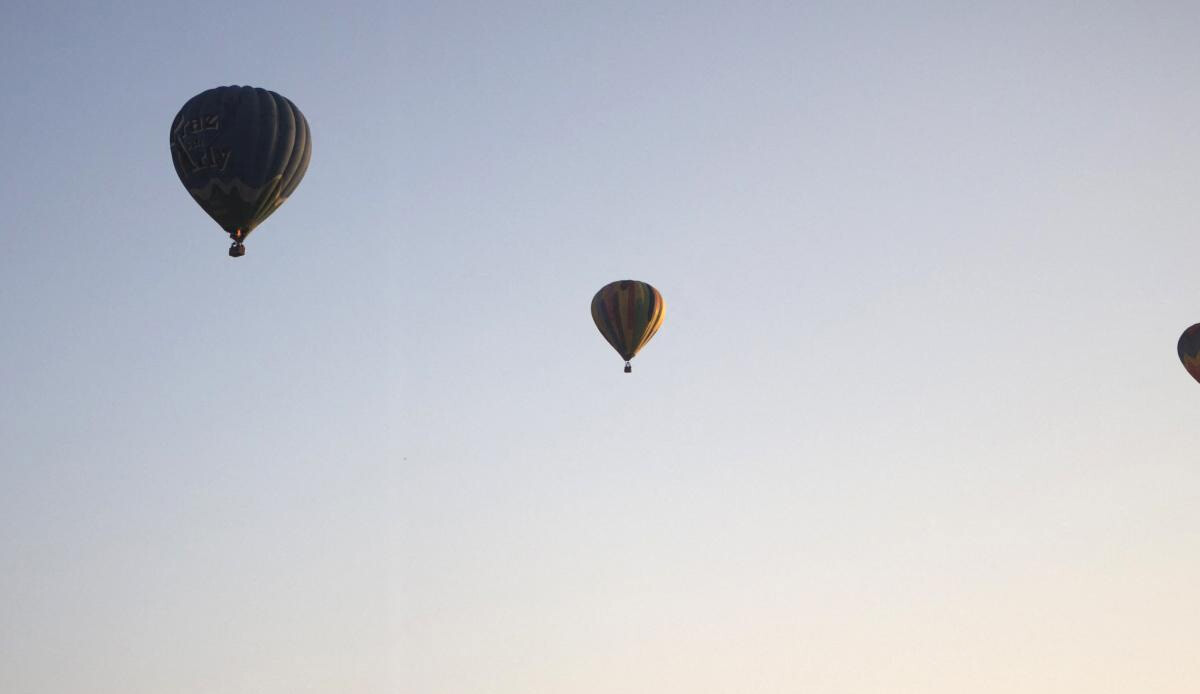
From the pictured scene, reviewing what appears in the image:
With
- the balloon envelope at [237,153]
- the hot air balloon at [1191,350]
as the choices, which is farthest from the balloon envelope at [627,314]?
the hot air balloon at [1191,350]

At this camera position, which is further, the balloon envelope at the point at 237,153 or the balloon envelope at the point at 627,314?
the balloon envelope at the point at 627,314

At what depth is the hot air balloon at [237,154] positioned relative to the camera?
184ft

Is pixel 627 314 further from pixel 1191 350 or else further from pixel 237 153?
pixel 1191 350

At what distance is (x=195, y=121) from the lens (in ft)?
187

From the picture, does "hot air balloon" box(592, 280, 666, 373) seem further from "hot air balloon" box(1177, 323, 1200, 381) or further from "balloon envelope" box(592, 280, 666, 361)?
"hot air balloon" box(1177, 323, 1200, 381)

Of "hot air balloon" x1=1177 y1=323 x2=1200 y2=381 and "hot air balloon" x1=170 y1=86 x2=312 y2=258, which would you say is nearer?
"hot air balloon" x1=170 y1=86 x2=312 y2=258

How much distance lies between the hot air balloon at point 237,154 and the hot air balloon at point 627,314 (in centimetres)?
1975

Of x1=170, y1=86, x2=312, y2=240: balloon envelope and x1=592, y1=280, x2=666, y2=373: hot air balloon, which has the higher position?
x1=592, y1=280, x2=666, y2=373: hot air balloon

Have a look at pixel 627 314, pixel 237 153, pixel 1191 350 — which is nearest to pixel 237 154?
pixel 237 153

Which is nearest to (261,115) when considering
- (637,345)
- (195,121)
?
(195,121)

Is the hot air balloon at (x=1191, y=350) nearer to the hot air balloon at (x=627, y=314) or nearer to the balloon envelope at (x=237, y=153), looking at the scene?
the hot air balloon at (x=627, y=314)

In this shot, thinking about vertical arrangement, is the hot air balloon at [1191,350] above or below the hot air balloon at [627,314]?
below

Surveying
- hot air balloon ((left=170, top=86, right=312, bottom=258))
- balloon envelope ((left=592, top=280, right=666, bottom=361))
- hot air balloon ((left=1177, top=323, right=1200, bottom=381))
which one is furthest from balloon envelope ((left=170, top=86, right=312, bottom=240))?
hot air balloon ((left=1177, top=323, right=1200, bottom=381))

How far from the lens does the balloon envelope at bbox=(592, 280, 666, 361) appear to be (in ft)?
240
